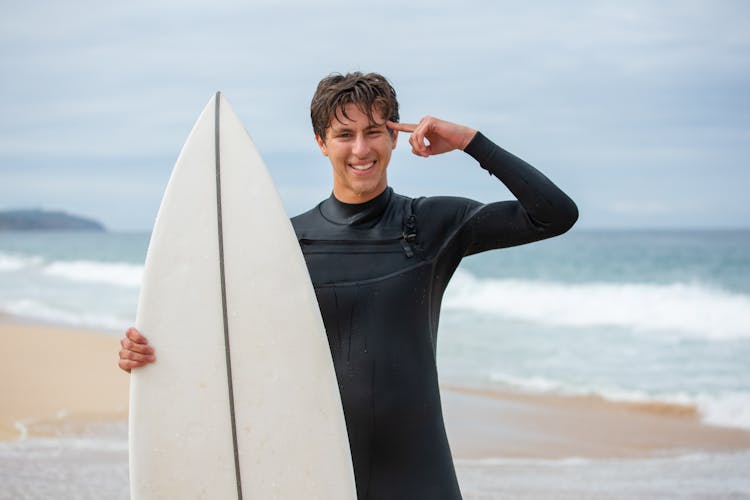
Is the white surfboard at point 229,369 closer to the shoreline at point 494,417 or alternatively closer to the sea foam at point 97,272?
the shoreline at point 494,417

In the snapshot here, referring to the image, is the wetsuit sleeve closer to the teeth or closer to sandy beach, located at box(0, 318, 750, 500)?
the teeth

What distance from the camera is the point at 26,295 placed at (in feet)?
54.9

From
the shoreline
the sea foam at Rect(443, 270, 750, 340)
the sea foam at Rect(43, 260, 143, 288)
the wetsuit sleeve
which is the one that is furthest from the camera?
the sea foam at Rect(43, 260, 143, 288)

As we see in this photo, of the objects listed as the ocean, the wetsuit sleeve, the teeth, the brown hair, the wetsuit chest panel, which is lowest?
the wetsuit chest panel

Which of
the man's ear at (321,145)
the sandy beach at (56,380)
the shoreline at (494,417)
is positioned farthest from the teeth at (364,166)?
the sandy beach at (56,380)

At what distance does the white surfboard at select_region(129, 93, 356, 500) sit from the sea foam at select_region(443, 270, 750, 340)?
11.1 metres

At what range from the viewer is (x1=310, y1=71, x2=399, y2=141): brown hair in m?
2.20

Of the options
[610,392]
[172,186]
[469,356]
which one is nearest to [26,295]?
[469,356]

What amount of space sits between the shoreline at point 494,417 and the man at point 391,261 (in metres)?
3.94

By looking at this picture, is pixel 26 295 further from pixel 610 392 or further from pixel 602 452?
pixel 602 452

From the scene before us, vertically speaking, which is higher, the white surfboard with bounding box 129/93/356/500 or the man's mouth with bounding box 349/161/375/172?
the man's mouth with bounding box 349/161/375/172

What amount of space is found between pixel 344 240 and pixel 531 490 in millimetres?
3416

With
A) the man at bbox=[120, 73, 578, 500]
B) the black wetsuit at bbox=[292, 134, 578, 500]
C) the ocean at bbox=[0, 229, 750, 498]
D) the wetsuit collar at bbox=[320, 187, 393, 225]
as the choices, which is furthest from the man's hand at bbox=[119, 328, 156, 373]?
the ocean at bbox=[0, 229, 750, 498]

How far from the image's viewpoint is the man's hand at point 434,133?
85.8 inches
